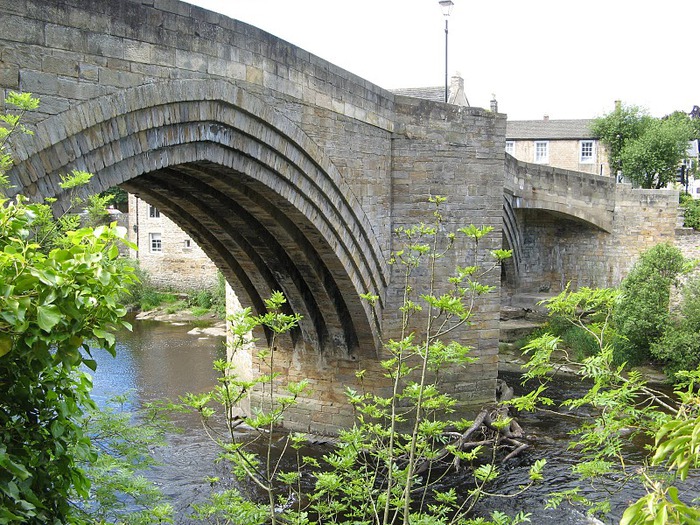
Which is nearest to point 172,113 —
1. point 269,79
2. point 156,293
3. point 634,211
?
point 269,79

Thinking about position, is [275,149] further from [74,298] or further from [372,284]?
[74,298]

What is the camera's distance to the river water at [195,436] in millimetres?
10250

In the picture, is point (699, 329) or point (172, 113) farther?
point (699, 329)

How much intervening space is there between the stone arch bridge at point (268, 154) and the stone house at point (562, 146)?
1975 cm

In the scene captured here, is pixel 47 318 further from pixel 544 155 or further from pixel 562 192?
pixel 544 155

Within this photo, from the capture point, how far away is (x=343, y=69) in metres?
10.5

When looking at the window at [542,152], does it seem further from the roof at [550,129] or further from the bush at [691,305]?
the bush at [691,305]

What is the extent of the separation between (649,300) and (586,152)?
15.7 meters

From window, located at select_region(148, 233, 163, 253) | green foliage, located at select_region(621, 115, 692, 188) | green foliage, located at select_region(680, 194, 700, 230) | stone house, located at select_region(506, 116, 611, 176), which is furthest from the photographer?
stone house, located at select_region(506, 116, 611, 176)

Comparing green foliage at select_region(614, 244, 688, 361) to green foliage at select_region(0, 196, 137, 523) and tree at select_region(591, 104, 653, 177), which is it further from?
green foliage at select_region(0, 196, 137, 523)

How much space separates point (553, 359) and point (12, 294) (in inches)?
693

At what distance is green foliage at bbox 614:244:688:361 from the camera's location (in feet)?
56.0

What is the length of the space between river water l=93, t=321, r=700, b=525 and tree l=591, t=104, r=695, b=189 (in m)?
14.2

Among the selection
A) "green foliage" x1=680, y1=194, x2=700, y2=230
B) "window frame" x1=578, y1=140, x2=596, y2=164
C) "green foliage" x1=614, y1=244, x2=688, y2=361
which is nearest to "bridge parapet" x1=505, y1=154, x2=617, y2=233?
"green foliage" x1=680, y1=194, x2=700, y2=230
